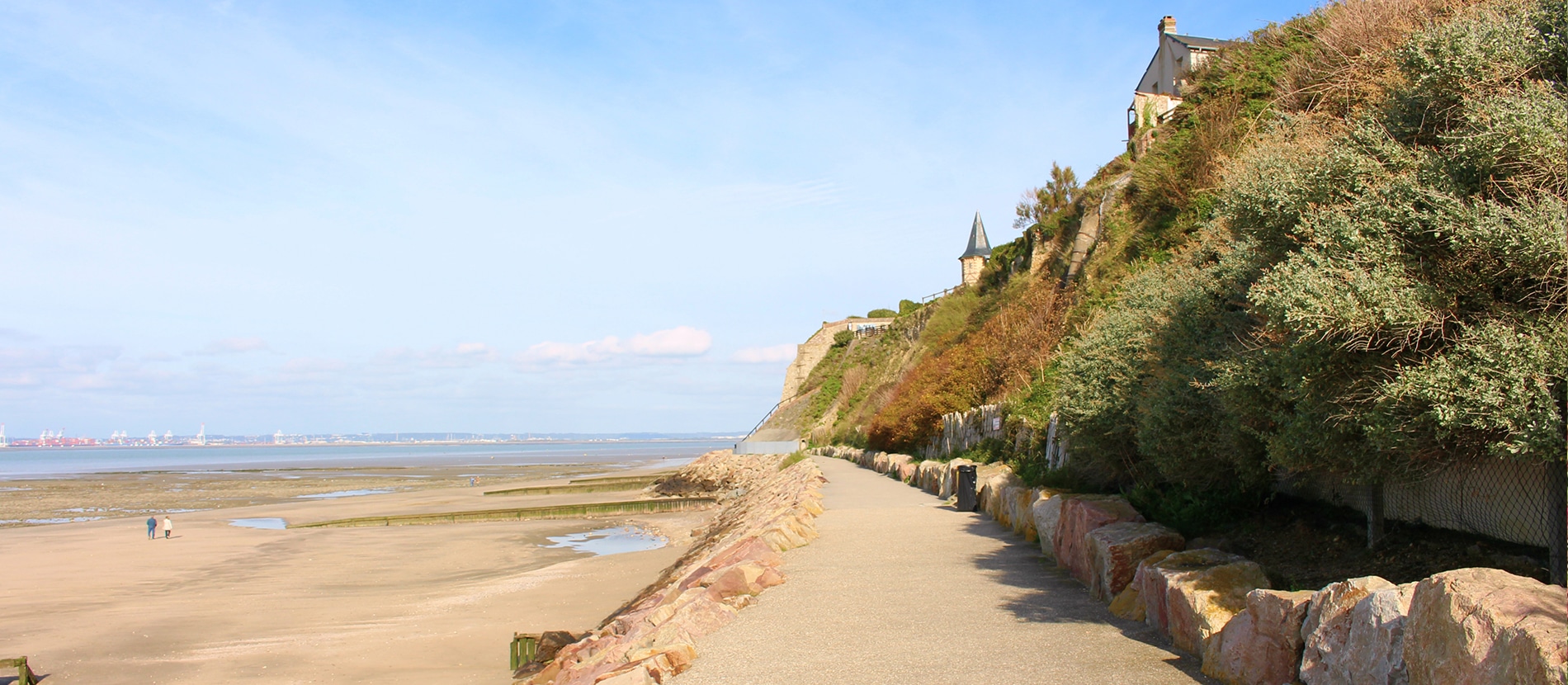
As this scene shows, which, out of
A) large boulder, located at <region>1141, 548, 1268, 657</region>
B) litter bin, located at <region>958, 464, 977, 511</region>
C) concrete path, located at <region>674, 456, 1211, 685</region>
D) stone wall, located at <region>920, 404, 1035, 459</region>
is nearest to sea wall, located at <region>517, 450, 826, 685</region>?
concrete path, located at <region>674, 456, 1211, 685</region>

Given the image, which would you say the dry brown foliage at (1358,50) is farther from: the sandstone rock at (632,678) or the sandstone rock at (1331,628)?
the sandstone rock at (632,678)

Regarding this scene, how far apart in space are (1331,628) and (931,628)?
3.21 meters

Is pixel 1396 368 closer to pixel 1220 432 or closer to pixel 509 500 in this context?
pixel 1220 432

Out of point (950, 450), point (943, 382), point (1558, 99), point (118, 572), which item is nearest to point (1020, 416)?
point (950, 450)

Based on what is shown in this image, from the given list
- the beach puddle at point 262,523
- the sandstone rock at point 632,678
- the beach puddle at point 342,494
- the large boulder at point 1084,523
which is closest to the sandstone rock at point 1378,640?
the sandstone rock at point 632,678

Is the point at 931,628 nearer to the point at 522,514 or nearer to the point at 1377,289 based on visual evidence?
the point at 1377,289

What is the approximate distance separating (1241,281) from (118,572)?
75.2ft

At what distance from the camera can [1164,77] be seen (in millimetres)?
34281

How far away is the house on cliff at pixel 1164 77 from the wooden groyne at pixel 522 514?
18326mm

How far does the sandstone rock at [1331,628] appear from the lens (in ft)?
15.3

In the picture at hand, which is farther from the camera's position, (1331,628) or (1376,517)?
(1376,517)

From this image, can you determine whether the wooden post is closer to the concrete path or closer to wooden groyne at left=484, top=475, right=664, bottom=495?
the concrete path

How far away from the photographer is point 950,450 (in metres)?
24.3

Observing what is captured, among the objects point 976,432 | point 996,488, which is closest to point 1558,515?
point 996,488
